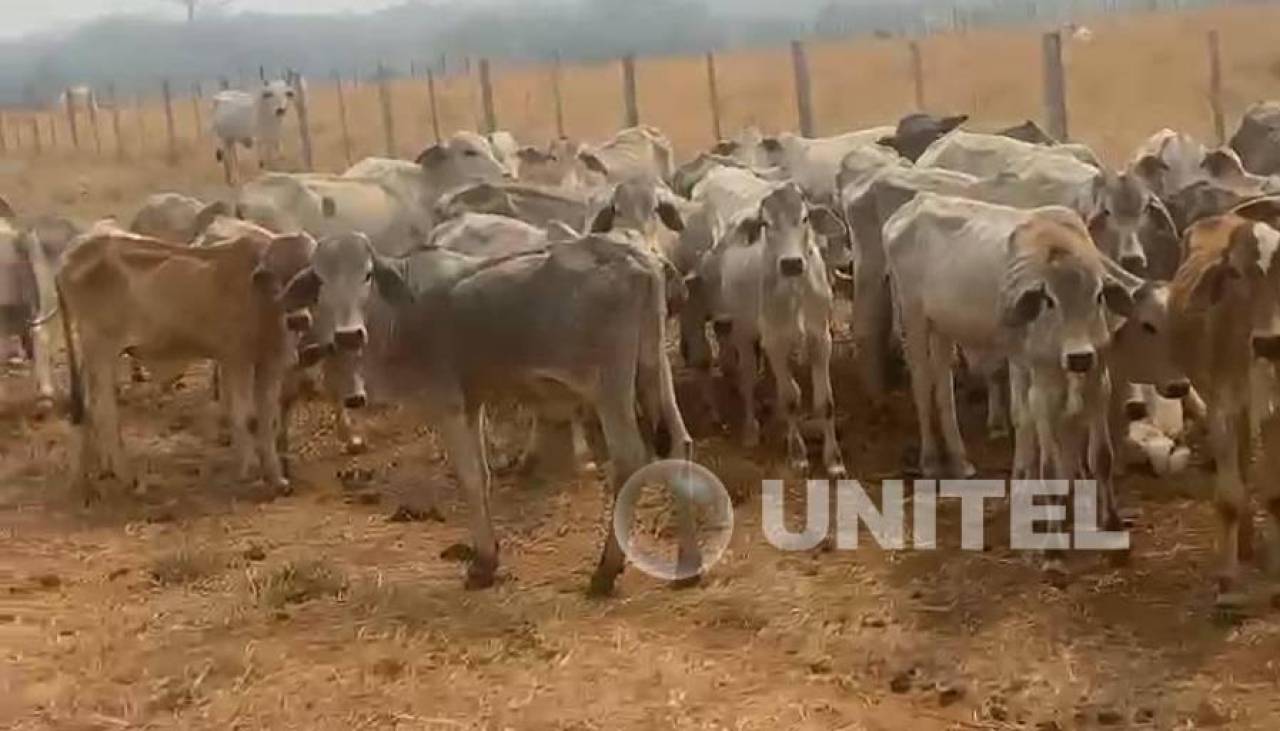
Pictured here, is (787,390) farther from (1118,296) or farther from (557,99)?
(557,99)

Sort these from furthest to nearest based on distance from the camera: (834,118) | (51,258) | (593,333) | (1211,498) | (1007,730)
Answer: (834,118)
(51,258)
(1211,498)
(593,333)
(1007,730)

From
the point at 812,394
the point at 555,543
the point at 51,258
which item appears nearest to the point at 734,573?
the point at 555,543

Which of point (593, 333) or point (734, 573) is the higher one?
point (593, 333)

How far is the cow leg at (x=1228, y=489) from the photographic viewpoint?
25.1ft

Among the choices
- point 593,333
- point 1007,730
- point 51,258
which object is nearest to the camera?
point 1007,730

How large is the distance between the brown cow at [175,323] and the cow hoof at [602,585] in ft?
9.76

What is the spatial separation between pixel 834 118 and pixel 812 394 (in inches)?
785

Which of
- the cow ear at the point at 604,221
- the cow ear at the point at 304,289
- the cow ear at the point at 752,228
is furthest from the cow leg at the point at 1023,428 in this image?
the cow ear at the point at 304,289

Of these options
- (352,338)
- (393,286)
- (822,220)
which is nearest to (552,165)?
(822,220)

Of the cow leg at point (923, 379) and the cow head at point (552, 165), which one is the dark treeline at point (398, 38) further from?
the cow leg at point (923, 379)

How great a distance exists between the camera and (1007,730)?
21.6 feet

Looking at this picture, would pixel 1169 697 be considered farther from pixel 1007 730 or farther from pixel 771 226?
pixel 771 226

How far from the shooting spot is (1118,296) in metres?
7.98

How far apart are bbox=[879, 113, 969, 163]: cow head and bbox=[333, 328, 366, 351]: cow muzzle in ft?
25.0
